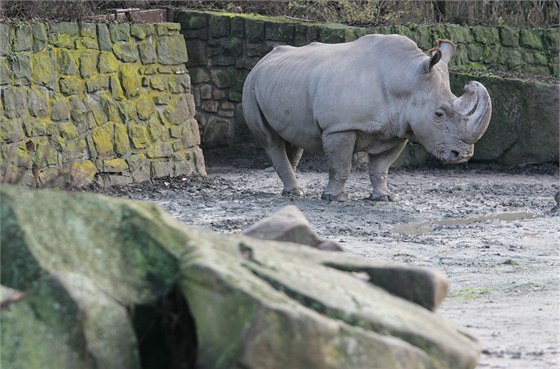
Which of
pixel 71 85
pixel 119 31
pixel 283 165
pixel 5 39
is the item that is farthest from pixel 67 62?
pixel 283 165

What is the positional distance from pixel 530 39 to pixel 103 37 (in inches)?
267

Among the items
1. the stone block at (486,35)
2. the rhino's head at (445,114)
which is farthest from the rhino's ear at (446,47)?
the stone block at (486,35)

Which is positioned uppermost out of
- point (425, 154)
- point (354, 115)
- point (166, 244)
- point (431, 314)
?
point (166, 244)

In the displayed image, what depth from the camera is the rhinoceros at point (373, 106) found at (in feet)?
36.3

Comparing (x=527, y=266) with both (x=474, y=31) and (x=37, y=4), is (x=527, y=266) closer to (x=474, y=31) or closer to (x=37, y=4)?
(x=37, y=4)

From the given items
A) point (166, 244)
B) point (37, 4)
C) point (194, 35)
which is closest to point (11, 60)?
point (37, 4)

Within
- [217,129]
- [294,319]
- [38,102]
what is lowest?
[217,129]

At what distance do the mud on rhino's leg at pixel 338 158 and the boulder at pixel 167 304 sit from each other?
6.80m

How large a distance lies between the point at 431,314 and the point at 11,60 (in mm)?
7136

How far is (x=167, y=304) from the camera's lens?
400 cm

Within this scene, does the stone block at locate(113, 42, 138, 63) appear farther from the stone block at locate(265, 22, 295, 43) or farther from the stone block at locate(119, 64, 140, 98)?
the stone block at locate(265, 22, 295, 43)

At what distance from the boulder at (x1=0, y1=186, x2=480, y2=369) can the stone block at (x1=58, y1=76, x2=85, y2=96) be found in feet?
23.8

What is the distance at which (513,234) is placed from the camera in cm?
964

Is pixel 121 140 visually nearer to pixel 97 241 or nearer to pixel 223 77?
pixel 223 77
